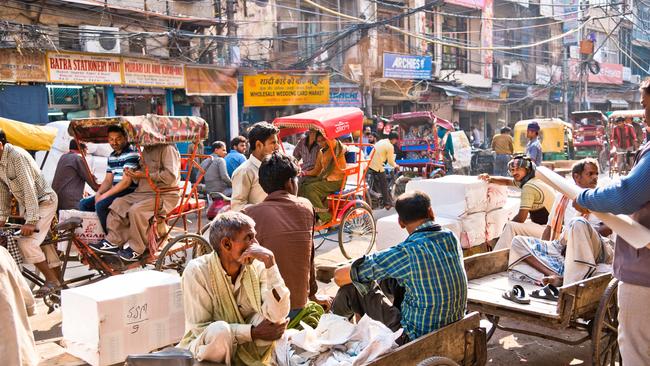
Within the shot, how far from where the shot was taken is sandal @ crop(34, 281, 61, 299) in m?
5.50

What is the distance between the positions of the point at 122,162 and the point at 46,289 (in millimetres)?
1422

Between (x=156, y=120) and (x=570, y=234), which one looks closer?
(x=570, y=234)

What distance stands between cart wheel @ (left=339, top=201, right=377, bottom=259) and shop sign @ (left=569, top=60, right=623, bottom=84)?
29835 mm

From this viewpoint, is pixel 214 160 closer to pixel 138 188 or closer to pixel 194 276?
pixel 138 188

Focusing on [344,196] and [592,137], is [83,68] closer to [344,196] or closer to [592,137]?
[344,196]

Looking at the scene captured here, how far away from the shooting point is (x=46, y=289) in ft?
18.2

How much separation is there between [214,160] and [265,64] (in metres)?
10.8

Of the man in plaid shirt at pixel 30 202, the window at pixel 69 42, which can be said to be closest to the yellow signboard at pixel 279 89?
the window at pixel 69 42

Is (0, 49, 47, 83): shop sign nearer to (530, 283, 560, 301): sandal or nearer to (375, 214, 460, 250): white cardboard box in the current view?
(375, 214, 460, 250): white cardboard box

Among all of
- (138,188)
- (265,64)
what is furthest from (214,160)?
(265,64)

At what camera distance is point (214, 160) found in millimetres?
9961

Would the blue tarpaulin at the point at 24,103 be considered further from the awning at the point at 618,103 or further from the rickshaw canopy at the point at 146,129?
the awning at the point at 618,103

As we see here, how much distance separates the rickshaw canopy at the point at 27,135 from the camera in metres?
10.7

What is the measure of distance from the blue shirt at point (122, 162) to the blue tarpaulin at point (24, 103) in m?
8.42
